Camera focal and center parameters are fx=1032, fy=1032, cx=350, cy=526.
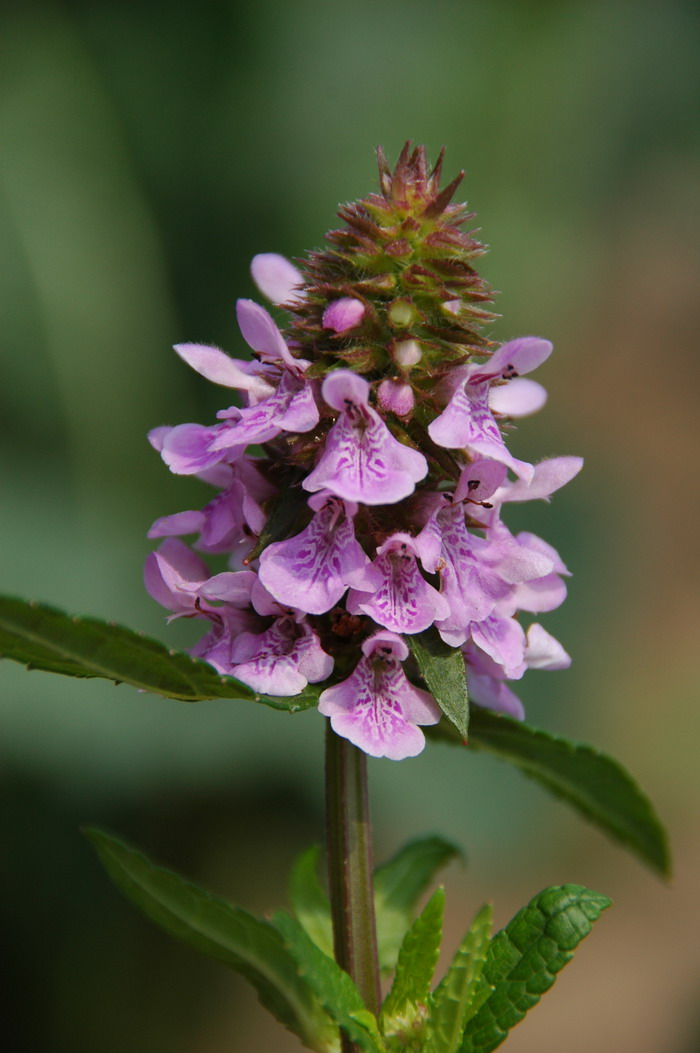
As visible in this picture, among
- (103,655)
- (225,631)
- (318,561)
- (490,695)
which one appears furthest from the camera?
(490,695)

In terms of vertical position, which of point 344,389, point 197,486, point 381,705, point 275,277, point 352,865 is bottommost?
point 352,865

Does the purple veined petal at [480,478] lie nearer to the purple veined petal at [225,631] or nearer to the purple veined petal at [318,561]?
the purple veined petal at [318,561]

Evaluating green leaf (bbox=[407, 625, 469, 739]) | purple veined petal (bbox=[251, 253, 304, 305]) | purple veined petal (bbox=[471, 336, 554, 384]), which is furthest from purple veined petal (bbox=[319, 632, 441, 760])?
purple veined petal (bbox=[251, 253, 304, 305])

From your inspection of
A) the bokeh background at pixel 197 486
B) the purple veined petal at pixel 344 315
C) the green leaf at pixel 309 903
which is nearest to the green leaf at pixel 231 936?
the green leaf at pixel 309 903

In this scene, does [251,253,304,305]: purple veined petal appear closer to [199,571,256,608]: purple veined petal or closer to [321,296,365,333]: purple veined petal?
[321,296,365,333]: purple veined petal

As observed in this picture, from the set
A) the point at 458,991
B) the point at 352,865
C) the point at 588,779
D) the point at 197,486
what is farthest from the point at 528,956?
the point at 197,486

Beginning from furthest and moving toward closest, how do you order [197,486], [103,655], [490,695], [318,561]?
[197,486], [490,695], [318,561], [103,655]

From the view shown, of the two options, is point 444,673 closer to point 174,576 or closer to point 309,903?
point 174,576

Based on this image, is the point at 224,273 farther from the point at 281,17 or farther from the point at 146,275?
the point at 281,17
